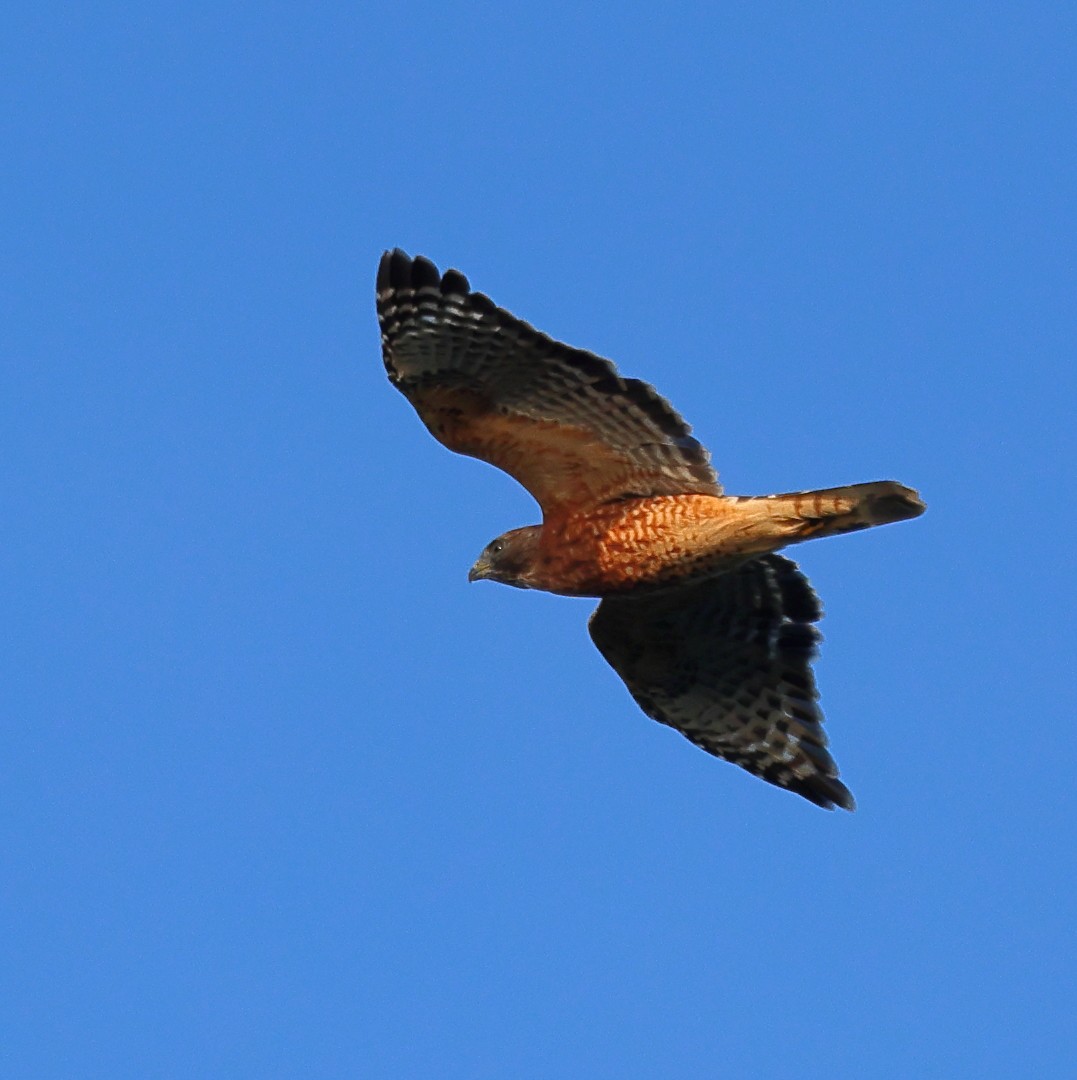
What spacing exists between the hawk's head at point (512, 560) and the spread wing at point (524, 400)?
0.41 m

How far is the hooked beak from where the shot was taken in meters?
13.0

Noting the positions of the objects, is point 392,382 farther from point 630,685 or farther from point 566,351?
point 630,685

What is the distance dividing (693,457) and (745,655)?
2.27 metres

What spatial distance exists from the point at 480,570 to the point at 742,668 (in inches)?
83.0

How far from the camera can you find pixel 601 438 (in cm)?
1220

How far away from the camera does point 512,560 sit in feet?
42.0

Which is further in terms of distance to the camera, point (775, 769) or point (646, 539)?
point (775, 769)

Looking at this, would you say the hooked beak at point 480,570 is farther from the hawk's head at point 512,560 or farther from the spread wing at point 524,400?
the spread wing at point 524,400

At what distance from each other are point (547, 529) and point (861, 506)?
2.01m

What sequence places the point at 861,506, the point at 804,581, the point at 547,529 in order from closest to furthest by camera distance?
1. the point at 861,506
2. the point at 547,529
3. the point at 804,581

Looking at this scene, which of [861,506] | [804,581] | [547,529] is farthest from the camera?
[804,581]

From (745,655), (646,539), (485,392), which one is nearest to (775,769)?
(745,655)

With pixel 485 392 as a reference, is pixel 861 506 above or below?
below

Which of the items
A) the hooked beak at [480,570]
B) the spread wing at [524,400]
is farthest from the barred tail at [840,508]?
the hooked beak at [480,570]
